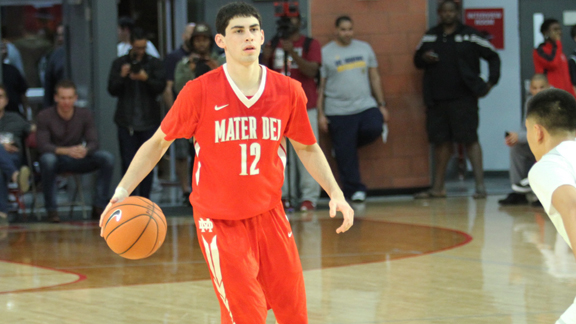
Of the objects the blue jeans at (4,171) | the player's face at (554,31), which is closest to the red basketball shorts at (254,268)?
the blue jeans at (4,171)

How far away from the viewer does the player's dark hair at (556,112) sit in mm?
2537

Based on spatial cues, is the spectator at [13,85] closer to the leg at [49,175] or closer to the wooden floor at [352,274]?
the leg at [49,175]

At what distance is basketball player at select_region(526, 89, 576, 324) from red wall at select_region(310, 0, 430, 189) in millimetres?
6446

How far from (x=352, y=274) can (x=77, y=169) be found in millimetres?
3940

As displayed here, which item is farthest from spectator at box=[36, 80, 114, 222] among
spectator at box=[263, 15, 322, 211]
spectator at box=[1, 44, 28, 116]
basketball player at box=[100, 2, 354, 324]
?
basketball player at box=[100, 2, 354, 324]

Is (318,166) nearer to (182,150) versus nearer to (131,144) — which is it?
(131,144)

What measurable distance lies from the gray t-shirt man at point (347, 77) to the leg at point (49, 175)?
3.09 m

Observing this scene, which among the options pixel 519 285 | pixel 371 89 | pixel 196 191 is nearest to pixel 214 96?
pixel 196 191

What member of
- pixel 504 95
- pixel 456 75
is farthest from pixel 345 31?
pixel 504 95

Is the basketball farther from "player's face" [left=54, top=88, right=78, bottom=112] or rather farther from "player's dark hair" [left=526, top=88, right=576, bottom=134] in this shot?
"player's face" [left=54, top=88, right=78, bottom=112]

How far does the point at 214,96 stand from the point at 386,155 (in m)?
6.54

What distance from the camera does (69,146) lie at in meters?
7.90

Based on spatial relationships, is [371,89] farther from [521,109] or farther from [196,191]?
[196,191]

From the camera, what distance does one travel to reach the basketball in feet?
9.75
